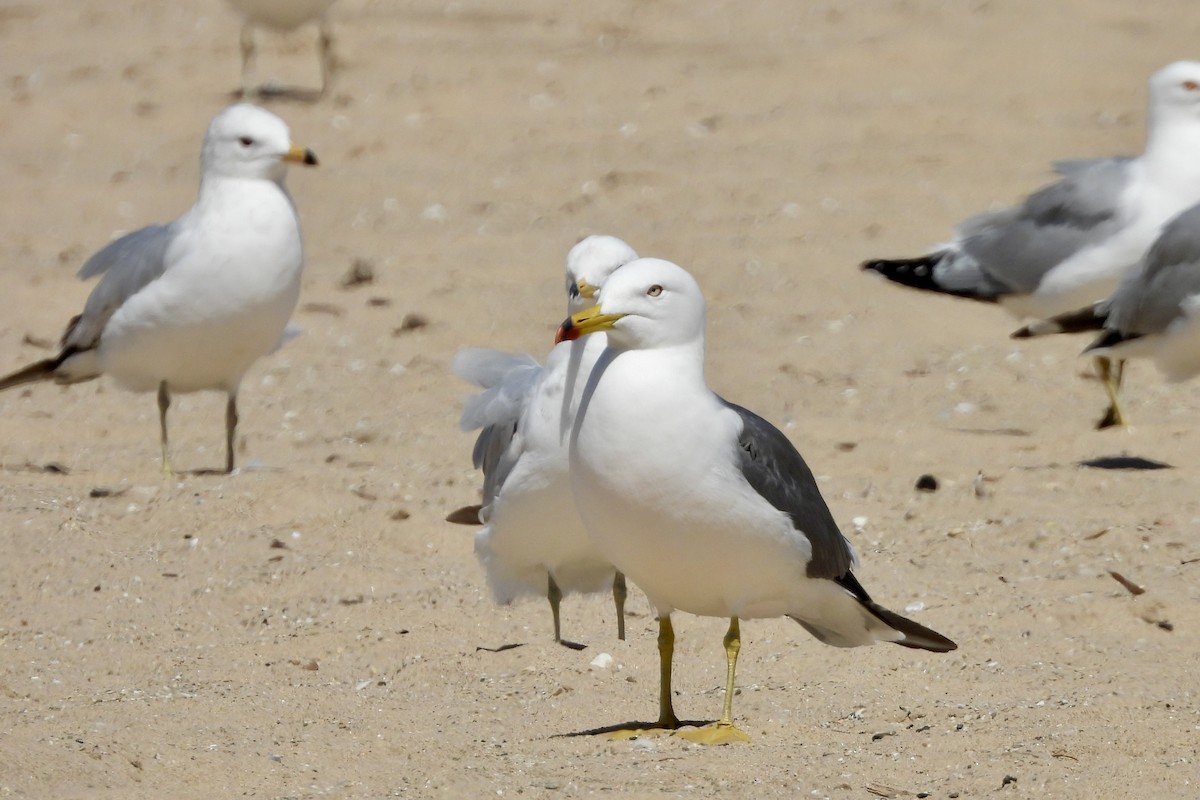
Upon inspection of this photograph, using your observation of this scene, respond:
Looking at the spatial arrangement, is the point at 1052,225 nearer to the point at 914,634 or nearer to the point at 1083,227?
the point at 1083,227

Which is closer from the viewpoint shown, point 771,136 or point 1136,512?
point 1136,512

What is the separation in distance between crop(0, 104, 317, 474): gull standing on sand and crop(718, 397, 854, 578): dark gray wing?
3.02 m

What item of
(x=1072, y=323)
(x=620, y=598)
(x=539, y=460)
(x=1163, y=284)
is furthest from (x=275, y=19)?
(x=539, y=460)

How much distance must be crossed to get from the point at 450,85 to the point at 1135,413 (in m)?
5.88

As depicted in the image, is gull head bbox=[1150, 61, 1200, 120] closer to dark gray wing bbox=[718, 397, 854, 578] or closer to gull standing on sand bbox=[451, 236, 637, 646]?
gull standing on sand bbox=[451, 236, 637, 646]

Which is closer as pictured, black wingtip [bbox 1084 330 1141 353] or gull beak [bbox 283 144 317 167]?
gull beak [bbox 283 144 317 167]

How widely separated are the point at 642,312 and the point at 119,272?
3.74 metres

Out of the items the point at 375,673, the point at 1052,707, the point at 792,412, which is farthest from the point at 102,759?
the point at 792,412

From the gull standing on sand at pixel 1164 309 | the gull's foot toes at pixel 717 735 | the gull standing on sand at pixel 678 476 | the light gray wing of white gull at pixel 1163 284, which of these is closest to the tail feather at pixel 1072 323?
the gull standing on sand at pixel 1164 309

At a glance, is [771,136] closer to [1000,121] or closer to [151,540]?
[1000,121]

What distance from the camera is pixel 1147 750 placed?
4.28m

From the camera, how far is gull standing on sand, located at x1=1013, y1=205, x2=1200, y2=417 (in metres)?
7.34

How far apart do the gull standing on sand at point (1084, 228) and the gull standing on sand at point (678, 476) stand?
3857 millimetres

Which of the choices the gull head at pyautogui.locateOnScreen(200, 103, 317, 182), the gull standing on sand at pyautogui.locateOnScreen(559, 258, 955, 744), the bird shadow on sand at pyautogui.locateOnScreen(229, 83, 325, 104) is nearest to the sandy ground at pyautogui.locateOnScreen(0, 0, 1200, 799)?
the bird shadow on sand at pyautogui.locateOnScreen(229, 83, 325, 104)
